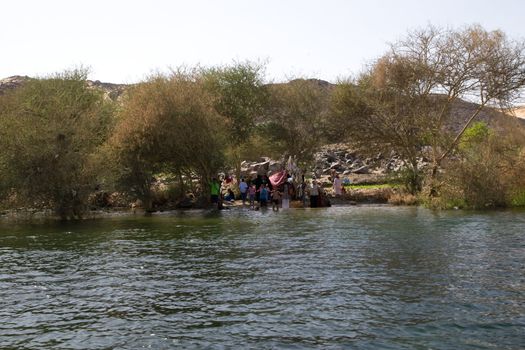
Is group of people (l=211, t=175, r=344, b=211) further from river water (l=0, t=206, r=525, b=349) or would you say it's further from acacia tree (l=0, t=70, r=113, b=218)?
river water (l=0, t=206, r=525, b=349)

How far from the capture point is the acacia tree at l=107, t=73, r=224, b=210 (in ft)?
123

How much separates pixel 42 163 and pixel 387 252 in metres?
20.0

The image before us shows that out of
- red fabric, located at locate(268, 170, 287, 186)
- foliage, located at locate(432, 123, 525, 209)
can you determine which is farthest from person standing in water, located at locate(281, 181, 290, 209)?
foliage, located at locate(432, 123, 525, 209)

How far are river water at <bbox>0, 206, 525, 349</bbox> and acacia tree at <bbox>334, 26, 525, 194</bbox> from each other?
18390mm

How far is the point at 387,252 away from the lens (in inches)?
766

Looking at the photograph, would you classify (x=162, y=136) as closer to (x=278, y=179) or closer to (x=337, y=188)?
(x=278, y=179)

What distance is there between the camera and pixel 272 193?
39625mm

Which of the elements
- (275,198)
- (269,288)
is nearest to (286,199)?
(275,198)

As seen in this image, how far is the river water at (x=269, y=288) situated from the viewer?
1070cm

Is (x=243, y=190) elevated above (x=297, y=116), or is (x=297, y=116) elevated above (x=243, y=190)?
(x=297, y=116)

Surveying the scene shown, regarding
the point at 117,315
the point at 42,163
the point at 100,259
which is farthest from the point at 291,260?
the point at 42,163

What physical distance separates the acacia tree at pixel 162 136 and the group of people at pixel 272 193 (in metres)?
2.25

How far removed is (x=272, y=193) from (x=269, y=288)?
988 inches

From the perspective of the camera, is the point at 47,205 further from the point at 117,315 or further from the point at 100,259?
the point at 117,315
